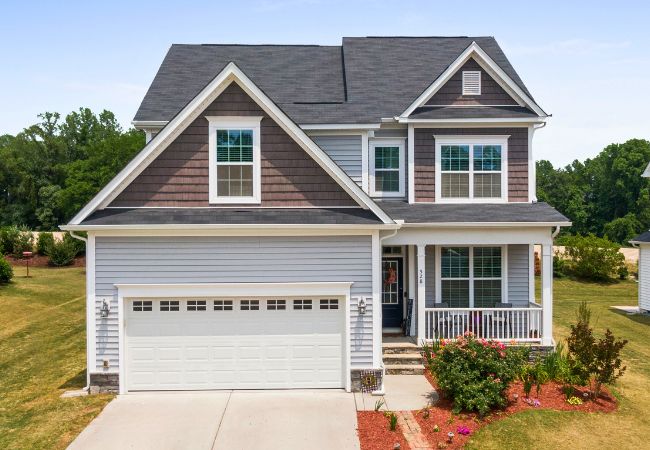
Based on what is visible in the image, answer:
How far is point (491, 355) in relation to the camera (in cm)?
1049

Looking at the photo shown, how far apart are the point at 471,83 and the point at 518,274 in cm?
567

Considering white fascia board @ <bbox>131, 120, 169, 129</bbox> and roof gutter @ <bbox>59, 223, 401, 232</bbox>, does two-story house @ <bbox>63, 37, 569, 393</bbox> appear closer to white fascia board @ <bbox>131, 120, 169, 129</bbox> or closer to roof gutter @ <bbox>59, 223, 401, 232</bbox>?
roof gutter @ <bbox>59, 223, 401, 232</bbox>

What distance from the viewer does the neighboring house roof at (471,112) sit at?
1437cm

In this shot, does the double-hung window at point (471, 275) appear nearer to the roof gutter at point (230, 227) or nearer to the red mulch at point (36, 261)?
the roof gutter at point (230, 227)

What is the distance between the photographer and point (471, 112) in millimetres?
14555

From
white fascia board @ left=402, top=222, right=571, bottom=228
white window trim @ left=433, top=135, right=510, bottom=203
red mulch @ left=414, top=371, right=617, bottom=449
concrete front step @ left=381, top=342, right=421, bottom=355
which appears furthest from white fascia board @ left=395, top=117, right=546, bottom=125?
red mulch @ left=414, top=371, right=617, bottom=449

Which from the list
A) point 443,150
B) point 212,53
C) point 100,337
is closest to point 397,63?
point 443,150

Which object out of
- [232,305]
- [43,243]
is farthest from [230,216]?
[43,243]

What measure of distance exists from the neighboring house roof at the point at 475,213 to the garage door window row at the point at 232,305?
318 cm

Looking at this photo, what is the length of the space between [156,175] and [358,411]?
6771 millimetres

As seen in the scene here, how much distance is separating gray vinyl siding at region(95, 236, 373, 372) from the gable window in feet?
12.4

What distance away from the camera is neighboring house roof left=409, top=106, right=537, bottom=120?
14.4 metres

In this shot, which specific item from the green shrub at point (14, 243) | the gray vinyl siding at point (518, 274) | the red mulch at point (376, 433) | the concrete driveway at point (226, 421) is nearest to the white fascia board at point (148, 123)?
the concrete driveway at point (226, 421)

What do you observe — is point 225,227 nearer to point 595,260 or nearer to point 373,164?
point 373,164
